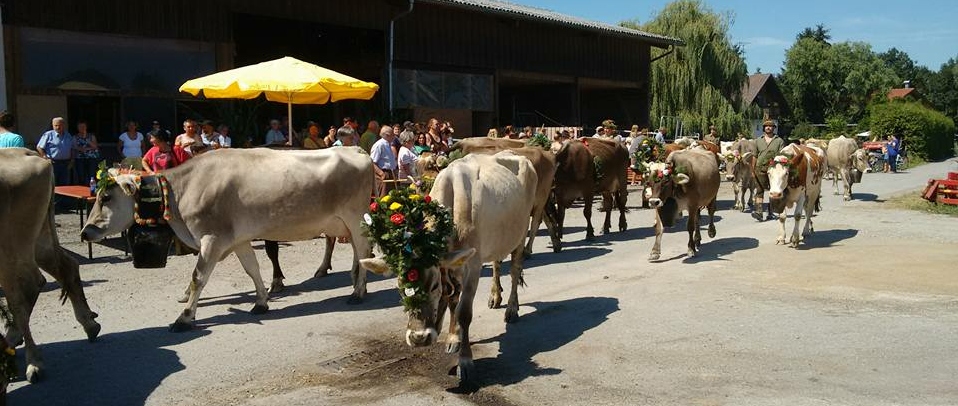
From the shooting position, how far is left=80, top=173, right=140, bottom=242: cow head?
7676 millimetres

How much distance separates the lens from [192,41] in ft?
56.3

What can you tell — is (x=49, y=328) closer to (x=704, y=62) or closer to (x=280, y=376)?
(x=280, y=376)

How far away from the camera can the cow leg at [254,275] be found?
325 inches

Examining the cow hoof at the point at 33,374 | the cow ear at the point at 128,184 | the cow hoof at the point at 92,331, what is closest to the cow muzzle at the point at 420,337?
the cow hoof at the point at 33,374

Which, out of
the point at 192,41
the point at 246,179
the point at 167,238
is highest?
the point at 192,41

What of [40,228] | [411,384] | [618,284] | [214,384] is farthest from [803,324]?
[40,228]

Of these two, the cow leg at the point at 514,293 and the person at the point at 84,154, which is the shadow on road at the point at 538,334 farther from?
the person at the point at 84,154

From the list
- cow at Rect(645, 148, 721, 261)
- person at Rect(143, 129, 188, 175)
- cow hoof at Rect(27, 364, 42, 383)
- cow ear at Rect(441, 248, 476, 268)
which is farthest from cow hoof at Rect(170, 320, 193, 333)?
cow at Rect(645, 148, 721, 261)

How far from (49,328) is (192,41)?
11024mm

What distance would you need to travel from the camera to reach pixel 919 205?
18828mm

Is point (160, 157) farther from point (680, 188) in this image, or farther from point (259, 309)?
point (680, 188)

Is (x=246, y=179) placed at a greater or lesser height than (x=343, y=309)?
greater

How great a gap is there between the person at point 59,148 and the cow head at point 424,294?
10389 mm

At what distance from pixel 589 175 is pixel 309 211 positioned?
6446 mm
